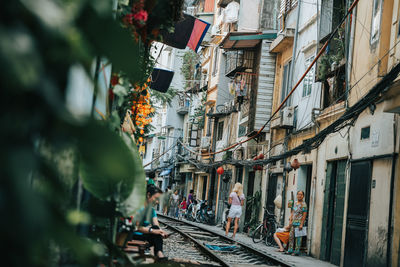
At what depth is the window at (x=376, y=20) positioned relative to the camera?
513 inches

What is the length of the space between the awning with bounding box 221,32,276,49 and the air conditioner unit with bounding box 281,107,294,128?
5970 millimetres

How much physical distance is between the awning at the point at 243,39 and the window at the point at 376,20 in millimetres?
12294

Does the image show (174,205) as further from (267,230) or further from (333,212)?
(333,212)

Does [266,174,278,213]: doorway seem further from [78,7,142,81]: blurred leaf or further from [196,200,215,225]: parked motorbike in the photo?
[78,7,142,81]: blurred leaf

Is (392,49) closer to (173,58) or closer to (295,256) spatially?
(295,256)

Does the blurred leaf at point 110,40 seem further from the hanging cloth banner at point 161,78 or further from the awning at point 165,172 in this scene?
the awning at point 165,172

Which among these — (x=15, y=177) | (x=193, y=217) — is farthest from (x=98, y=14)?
(x=193, y=217)

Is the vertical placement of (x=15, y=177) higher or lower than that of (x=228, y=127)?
lower

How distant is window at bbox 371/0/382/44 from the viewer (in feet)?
42.7

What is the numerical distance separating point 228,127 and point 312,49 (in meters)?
15.1

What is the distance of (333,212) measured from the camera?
15.8 meters

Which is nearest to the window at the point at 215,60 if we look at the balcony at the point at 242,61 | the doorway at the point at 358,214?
the balcony at the point at 242,61

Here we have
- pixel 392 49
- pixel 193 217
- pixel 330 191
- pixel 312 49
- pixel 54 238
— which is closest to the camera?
pixel 54 238

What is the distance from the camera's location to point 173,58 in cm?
5722
